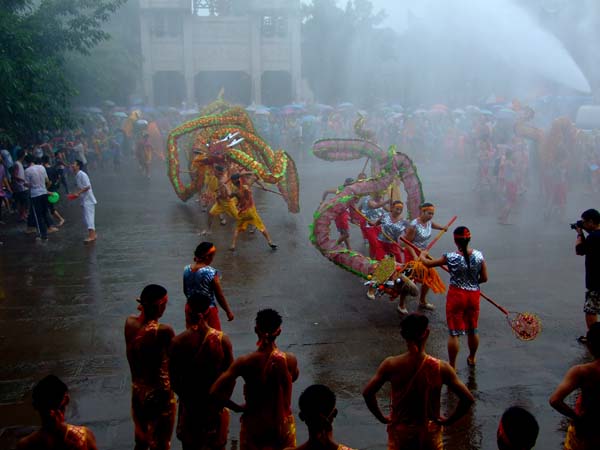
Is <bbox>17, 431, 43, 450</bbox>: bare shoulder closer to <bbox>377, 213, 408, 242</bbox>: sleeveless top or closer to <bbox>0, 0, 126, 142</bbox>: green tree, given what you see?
<bbox>377, 213, 408, 242</bbox>: sleeveless top

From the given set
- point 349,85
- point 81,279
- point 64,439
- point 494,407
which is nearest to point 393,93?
point 349,85

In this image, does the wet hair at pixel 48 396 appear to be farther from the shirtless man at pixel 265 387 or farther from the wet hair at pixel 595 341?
the wet hair at pixel 595 341

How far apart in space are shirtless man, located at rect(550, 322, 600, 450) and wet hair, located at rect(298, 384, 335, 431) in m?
1.55

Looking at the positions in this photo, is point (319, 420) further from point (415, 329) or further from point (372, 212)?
point (372, 212)

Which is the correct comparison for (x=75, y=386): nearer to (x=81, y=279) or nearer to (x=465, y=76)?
(x=81, y=279)

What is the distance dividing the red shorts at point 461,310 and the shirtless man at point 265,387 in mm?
2720

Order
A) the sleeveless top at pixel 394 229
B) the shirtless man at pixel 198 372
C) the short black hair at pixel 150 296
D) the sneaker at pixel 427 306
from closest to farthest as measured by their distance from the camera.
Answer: the shirtless man at pixel 198 372, the short black hair at pixel 150 296, the sneaker at pixel 427 306, the sleeveless top at pixel 394 229

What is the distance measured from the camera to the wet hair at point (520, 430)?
2963 mm

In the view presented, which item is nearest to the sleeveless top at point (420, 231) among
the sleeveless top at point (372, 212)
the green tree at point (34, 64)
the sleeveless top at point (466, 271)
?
the sleeveless top at point (466, 271)

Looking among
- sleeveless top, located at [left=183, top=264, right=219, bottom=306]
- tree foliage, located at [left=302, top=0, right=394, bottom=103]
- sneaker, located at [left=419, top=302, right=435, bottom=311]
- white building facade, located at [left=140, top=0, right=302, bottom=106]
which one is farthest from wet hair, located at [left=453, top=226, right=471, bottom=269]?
tree foliage, located at [left=302, top=0, right=394, bottom=103]

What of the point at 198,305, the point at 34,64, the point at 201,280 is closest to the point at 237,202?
the point at 34,64

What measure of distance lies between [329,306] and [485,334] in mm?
2051

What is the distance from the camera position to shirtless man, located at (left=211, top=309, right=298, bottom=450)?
12.5 feet

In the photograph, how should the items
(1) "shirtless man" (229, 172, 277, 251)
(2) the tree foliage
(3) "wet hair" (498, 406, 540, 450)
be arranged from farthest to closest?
(2) the tree foliage → (1) "shirtless man" (229, 172, 277, 251) → (3) "wet hair" (498, 406, 540, 450)
